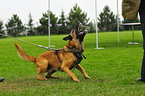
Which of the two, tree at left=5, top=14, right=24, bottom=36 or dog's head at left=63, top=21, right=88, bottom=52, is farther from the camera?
tree at left=5, top=14, right=24, bottom=36

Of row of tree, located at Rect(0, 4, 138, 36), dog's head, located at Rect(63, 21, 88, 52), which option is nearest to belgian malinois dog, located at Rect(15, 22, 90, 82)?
dog's head, located at Rect(63, 21, 88, 52)

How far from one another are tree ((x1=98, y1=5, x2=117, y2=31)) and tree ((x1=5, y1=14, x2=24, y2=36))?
22367 mm

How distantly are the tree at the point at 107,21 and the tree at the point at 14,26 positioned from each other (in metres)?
22.4

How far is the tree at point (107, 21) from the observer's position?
56375mm

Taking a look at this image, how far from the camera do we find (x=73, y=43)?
4.65 m

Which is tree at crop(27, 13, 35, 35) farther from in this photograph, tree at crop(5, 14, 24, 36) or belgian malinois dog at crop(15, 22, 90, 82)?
belgian malinois dog at crop(15, 22, 90, 82)

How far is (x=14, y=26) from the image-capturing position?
57906mm

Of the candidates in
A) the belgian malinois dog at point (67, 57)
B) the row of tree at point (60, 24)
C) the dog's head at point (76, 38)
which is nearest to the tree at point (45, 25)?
the row of tree at point (60, 24)

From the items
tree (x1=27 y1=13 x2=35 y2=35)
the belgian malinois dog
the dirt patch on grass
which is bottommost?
the dirt patch on grass

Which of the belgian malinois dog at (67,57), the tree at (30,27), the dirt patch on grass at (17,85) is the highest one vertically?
the tree at (30,27)

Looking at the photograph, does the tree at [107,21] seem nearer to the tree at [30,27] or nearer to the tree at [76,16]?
the tree at [76,16]

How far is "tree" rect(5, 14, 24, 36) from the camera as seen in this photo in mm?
56156

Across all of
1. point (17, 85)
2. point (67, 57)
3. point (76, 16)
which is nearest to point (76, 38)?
point (67, 57)

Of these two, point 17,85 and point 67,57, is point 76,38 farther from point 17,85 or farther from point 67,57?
point 17,85
